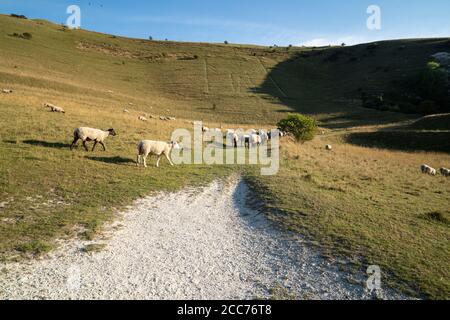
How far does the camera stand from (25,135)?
22891 mm

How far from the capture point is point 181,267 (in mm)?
10219

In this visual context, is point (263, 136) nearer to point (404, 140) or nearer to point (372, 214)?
point (404, 140)

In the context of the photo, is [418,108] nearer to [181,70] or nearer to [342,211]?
[181,70]

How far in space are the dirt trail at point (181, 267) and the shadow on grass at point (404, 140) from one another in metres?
32.2

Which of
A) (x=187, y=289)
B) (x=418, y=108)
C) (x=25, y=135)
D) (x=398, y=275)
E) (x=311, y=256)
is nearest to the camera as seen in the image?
(x=187, y=289)

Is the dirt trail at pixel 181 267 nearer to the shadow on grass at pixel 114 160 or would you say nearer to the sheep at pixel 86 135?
the shadow on grass at pixel 114 160

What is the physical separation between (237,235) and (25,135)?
17122mm

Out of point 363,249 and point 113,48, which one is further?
point 113,48

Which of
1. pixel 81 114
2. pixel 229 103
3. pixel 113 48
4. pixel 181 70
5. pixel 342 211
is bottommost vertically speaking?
pixel 342 211

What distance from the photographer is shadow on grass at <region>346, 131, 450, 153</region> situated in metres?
39.1

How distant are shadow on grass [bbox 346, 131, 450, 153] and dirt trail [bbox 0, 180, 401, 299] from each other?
32.2m

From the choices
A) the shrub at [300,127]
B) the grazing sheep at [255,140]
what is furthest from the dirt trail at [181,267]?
the shrub at [300,127]

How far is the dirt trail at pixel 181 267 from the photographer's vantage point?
→ 8930 mm

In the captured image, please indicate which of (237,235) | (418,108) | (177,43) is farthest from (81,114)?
(177,43)
